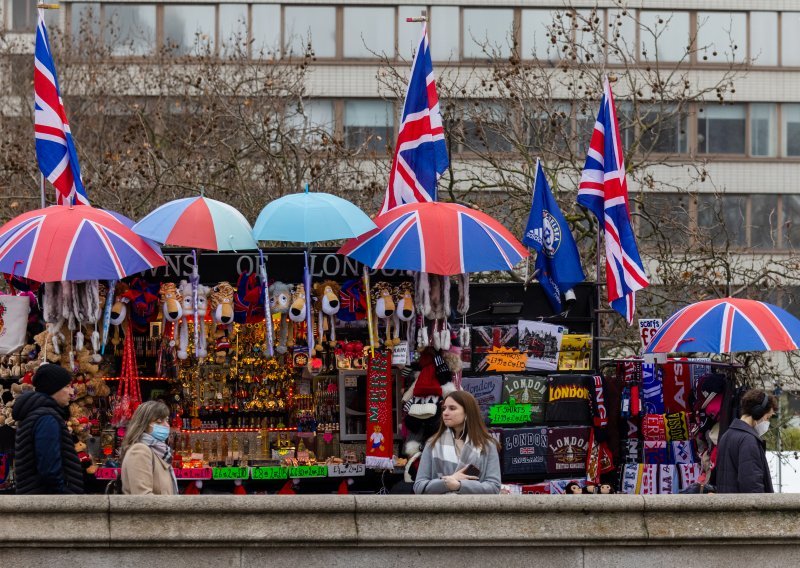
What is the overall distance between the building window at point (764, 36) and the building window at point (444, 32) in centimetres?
874

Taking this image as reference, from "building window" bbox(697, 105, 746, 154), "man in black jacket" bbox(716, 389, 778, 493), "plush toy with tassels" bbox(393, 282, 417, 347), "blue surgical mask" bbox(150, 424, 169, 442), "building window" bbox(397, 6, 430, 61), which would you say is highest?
"building window" bbox(397, 6, 430, 61)

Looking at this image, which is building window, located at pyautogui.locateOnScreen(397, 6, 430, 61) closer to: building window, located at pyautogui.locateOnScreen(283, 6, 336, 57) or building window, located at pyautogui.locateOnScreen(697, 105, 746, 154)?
building window, located at pyautogui.locateOnScreen(283, 6, 336, 57)

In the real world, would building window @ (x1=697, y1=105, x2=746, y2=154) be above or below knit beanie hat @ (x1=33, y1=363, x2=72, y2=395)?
above

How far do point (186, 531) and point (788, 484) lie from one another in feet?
48.6

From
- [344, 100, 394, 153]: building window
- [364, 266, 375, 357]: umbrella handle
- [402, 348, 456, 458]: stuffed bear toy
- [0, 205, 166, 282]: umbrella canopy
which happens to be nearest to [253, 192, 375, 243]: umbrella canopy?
[364, 266, 375, 357]: umbrella handle

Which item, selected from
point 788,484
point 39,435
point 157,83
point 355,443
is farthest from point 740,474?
point 157,83

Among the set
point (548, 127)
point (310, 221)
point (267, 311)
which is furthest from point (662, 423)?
point (548, 127)

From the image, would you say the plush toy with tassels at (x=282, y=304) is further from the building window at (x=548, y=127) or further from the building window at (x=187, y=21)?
the building window at (x=187, y=21)

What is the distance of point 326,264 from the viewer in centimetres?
1267

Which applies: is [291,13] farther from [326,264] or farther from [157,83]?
[326,264]

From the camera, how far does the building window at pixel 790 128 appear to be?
130ft

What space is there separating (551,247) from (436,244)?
2.29 metres

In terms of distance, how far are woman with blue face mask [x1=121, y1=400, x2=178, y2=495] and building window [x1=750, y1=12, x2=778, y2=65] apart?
32164mm

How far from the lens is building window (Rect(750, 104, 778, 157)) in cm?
3962
